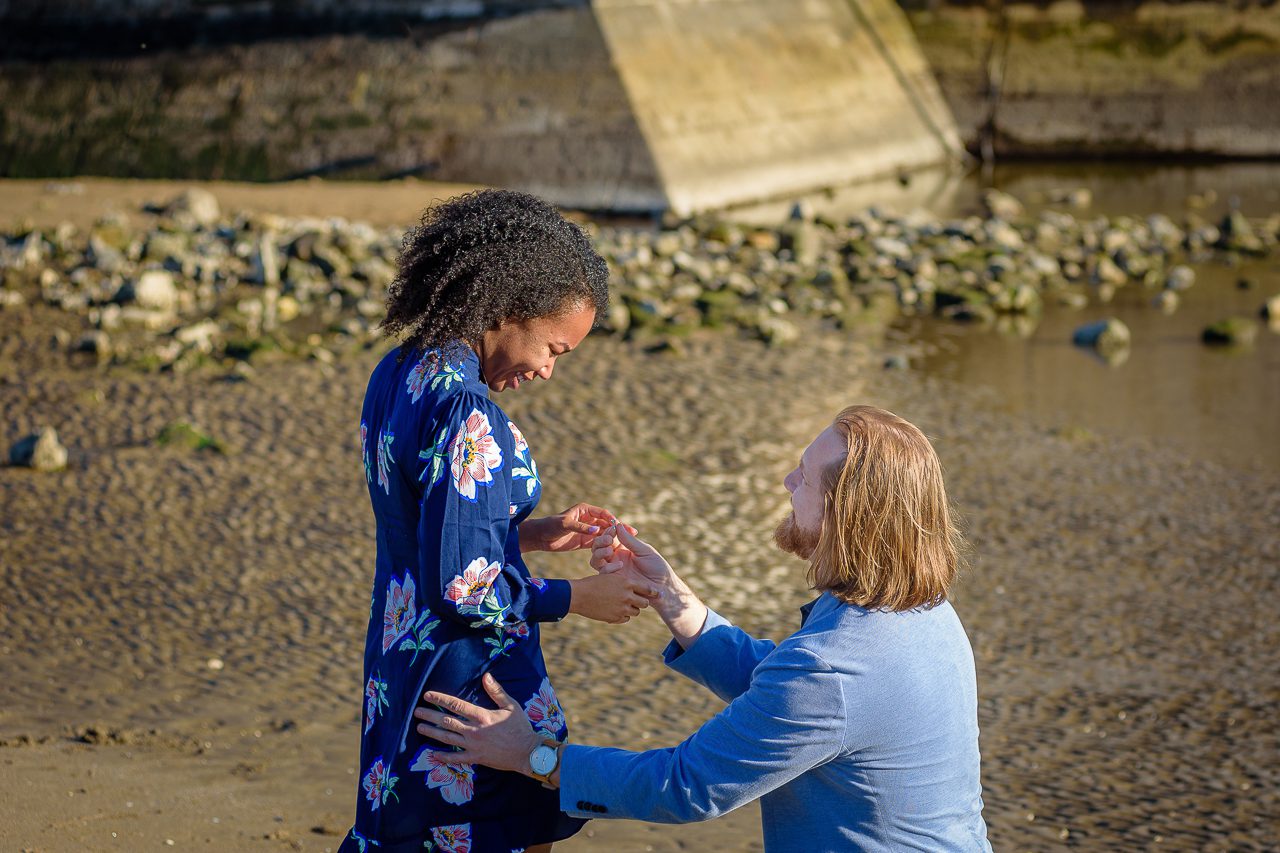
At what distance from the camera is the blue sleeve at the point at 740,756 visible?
219cm

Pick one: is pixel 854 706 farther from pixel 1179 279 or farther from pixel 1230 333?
pixel 1179 279

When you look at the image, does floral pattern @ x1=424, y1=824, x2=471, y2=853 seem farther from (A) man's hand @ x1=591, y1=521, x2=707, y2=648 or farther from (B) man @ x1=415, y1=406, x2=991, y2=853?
(A) man's hand @ x1=591, y1=521, x2=707, y2=648

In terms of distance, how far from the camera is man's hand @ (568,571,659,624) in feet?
8.82

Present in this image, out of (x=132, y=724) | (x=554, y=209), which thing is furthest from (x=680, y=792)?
(x=132, y=724)

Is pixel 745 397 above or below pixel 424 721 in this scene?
below

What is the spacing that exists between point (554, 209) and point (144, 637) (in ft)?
10.6

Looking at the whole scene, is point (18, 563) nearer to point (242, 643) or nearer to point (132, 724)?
point (242, 643)

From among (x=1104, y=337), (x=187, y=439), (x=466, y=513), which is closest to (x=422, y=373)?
(x=466, y=513)

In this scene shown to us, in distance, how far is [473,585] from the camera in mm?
2494

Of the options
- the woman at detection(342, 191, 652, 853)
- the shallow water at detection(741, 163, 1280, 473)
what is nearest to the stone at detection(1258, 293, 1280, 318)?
the shallow water at detection(741, 163, 1280, 473)

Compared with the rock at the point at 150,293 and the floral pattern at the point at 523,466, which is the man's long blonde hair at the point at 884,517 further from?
the rock at the point at 150,293

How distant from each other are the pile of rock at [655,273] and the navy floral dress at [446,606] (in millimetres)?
6461

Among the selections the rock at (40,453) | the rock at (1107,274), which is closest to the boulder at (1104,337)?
the rock at (1107,274)

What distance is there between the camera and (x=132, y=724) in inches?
184
